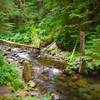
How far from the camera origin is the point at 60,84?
1206cm

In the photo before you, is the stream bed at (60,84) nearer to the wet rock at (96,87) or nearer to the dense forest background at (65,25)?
the wet rock at (96,87)

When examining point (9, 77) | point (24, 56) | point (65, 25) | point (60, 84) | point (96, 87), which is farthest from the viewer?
point (24, 56)

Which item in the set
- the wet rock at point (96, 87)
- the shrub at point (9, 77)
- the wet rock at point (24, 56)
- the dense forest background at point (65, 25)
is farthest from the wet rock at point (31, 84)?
the wet rock at point (24, 56)

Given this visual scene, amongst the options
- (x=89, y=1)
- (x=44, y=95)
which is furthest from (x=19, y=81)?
(x=89, y=1)

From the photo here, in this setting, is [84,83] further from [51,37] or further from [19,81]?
[51,37]

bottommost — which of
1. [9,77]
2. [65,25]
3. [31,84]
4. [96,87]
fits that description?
[96,87]

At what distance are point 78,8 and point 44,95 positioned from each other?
281 inches

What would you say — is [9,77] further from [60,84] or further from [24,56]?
[24,56]

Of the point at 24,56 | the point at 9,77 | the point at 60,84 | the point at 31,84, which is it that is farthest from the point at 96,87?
the point at 24,56

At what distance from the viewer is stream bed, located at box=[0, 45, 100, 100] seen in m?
10.6

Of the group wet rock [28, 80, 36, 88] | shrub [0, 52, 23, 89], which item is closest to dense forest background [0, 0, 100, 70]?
shrub [0, 52, 23, 89]

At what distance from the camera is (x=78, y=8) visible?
15906mm

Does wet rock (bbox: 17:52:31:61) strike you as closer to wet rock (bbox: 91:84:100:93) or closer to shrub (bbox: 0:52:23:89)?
shrub (bbox: 0:52:23:89)

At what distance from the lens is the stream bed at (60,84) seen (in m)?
10.6
